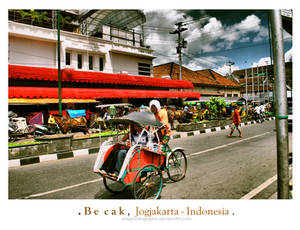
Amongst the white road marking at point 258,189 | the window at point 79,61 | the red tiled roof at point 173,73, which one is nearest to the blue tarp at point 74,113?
the window at point 79,61

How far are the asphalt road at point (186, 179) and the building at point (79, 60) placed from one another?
5849 mm

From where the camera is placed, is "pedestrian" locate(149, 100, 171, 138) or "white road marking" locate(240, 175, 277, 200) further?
"pedestrian" locate(149, 100, 171, 138)

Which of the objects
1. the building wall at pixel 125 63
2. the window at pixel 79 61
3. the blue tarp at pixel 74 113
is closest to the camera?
the blue tarp at pixel 74 113

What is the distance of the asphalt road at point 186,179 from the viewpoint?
3029mm

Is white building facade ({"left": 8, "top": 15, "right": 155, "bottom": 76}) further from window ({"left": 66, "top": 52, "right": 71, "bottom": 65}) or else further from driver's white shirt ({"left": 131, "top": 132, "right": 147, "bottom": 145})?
driver's white shirt ({"left": 131, "top": 132, "right": 147, "bottom": 145})

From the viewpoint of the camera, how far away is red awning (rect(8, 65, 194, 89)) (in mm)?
9655

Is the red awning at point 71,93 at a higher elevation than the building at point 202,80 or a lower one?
lower

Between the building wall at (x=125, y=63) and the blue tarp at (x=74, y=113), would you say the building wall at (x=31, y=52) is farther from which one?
the building wall at (x=125, y=63)

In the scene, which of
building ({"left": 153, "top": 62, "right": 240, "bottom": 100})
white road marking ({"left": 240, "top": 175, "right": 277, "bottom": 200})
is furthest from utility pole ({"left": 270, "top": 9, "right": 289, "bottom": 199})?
building ({"left": 153, "top": 62, "right": 240, "bottom": 100})

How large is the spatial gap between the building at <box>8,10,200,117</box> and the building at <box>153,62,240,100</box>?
5899mm

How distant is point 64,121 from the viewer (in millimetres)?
9055

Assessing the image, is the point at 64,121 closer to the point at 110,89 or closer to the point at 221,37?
the point at 110,89

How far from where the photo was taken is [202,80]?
2517 cm
